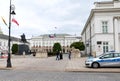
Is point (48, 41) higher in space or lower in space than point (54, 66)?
higher

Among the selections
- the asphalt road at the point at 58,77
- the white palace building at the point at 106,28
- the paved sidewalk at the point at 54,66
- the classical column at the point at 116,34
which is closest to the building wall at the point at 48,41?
the white palace building at the point at 106,28

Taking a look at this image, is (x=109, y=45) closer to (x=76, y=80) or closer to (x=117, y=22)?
(x=117, y=22)

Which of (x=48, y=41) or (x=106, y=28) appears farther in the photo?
(x=48, y=41)

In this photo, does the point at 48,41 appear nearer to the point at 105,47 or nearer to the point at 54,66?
the point at 105,47

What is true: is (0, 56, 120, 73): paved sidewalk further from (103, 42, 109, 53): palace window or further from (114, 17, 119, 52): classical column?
(114, 17, 119, 52): classical column

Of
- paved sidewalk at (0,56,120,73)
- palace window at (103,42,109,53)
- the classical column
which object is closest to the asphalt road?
paved sidewalk at (0,56,120,73)

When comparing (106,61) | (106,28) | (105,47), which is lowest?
(106,61)

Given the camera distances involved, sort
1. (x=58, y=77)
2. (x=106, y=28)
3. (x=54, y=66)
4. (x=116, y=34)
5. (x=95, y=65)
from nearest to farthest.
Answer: (x=58, y=77) → (x=95, y=65) → (x=54, y=66) → (x=116, y=34) → (x=106, y=28)

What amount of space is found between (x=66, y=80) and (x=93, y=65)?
10.8 meters

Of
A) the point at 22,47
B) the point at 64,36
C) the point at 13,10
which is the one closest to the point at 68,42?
the point at 64,36

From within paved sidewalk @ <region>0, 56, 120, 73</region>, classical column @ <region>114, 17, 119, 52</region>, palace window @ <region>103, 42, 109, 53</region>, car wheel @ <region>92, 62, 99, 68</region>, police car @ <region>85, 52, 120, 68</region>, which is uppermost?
classical column @ <region>114, 17, 119, 52</region>

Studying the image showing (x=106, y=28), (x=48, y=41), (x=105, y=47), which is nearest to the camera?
(x=105, y=47)

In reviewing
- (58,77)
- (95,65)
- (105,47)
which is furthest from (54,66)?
(105,47)

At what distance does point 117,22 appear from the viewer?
49.8 meters
